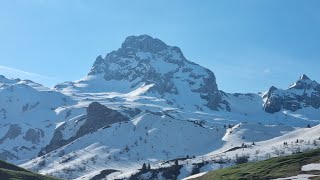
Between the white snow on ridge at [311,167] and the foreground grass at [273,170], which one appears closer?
the white snow on ridge at [311,167]

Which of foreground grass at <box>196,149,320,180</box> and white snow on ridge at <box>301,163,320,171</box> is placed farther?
foreground grass at <box>196,149,320,180</box>

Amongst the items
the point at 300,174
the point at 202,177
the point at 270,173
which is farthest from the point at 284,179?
the point at 202,177

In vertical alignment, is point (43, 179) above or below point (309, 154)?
below

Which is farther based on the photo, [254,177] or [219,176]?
[219,176]

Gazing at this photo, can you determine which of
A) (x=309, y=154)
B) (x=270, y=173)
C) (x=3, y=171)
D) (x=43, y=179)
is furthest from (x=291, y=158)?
(x=3, y=171)

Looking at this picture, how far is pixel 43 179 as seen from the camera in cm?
18025

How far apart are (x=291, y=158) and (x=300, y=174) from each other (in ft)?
123

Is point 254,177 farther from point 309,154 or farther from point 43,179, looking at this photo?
point 43,179

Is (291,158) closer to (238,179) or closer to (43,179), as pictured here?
(238,179)

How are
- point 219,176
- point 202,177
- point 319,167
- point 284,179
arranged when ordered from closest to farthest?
1. point 284,179
2. point 319,167
3. point 219,176
4. point 202,177

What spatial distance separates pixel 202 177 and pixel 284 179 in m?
47.1

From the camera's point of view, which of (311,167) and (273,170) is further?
(273,170)

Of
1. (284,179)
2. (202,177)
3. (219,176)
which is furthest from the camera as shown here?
(202,177)

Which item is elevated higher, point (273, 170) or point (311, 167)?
point (311, 167)
